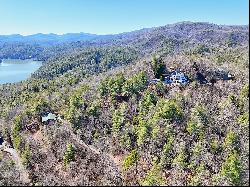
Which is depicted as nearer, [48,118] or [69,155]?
[69,155]

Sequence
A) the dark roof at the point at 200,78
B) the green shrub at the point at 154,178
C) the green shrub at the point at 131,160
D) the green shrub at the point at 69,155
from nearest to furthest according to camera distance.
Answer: the green shrub at the point at 154,178 < the green shrub at the point at 131,160 < the green shrub at the point at 69,155 < the dark roof at the point at 200,78

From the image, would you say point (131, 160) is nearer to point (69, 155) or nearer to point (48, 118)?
point (69, 155)

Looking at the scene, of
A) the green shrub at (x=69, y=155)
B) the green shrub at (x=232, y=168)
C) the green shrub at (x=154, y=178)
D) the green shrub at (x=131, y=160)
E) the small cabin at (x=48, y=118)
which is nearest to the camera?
the green shrub at (x=154, y=178)

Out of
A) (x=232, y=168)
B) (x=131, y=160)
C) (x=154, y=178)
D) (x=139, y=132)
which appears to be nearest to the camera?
(x=154, y=178)

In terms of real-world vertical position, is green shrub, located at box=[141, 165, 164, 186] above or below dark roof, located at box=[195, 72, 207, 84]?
below

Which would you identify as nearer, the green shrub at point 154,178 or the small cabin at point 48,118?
the green shrub at point 154,178

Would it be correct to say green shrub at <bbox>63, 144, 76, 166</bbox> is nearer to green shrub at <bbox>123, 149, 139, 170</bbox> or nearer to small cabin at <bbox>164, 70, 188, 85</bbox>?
green shrub at <bbox>123, 149, 139, 170</bbox>

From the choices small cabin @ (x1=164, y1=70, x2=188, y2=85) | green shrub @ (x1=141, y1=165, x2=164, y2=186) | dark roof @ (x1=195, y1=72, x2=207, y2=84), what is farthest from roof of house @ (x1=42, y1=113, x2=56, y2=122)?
dark roof @ (x1=195, y1=72, x2=207, y2=84)

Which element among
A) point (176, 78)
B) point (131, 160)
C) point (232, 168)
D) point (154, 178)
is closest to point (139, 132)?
point (131, 160)

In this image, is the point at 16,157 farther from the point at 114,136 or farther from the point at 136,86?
the point at 136,86

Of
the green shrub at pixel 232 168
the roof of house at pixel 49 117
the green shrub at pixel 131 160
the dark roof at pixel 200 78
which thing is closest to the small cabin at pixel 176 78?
the dark roof at pixel 200 78

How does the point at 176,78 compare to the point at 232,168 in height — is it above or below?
above

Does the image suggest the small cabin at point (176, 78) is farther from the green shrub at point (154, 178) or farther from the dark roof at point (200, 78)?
the green shrub at point (154, 178)
